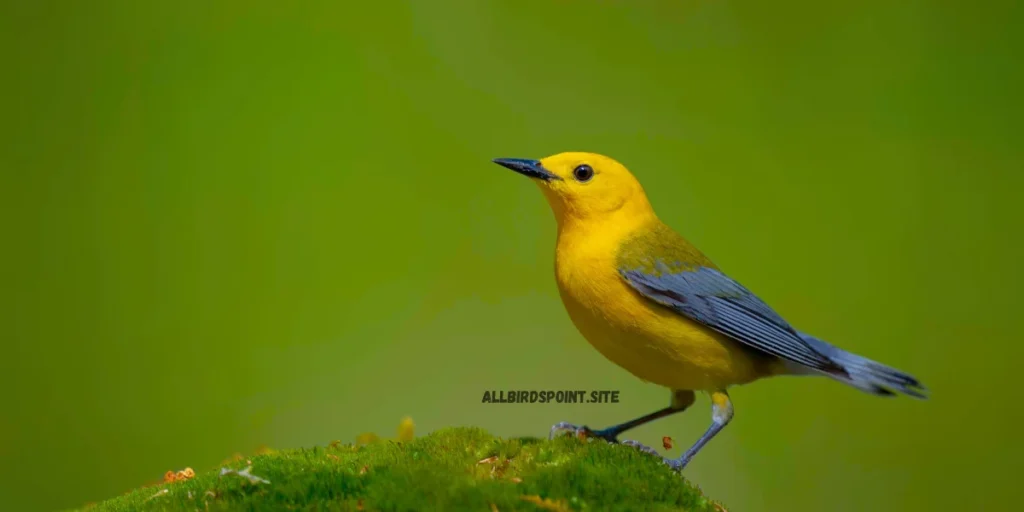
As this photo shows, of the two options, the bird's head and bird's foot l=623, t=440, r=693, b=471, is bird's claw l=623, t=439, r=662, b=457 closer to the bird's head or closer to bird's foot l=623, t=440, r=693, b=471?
bird's foot l=623, t=440, r=693, b=471

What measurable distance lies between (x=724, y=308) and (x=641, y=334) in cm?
45

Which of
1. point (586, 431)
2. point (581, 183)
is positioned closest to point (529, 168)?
point (581, 183)

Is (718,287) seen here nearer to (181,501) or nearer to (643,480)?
(643,480)

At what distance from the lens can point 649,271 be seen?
3.86m

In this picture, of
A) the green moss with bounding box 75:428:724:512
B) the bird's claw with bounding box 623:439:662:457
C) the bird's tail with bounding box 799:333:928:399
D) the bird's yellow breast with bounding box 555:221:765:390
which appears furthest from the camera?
the bird's tail with bounding box 799:333:928:399

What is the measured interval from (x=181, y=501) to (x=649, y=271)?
2145 mm

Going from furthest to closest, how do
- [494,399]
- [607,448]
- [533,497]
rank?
[494,399], [607,448], [533,497]

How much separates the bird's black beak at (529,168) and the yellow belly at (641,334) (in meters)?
0.46

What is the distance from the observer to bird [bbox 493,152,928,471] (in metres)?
3.81

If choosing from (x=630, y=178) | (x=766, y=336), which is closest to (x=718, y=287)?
(x=766, y=336)

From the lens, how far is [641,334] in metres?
3.79

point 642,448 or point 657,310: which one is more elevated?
point 657,310

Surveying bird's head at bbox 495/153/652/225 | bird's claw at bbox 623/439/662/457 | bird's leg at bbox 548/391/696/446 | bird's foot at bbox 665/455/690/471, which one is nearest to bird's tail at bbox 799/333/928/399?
bird's leg at bbox 548/391/696/446

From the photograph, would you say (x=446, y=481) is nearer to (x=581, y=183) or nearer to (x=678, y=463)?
(x=678, y=463)
